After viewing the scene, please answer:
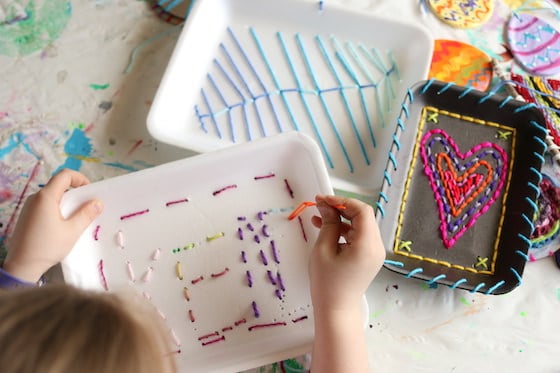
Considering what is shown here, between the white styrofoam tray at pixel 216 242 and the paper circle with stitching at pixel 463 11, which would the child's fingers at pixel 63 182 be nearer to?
the white styrofoam tray at pixel 216 242

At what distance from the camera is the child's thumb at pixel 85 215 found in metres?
0.64

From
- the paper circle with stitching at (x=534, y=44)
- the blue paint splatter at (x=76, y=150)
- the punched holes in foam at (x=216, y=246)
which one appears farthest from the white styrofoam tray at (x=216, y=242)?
the paper circle with stitching at (x=534, y=44)

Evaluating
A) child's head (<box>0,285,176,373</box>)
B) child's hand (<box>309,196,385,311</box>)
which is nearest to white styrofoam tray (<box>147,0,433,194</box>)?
child's hand (<box>309,196,385,311</box>)

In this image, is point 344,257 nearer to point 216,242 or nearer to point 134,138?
point 216,242

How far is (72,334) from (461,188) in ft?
1.61

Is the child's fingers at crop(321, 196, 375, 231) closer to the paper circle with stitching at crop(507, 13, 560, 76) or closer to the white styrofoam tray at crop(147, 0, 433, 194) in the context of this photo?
the white styrofoam tray at crop(147, 0, 433, 194)

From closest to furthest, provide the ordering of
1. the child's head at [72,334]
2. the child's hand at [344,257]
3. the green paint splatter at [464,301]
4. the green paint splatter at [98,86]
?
1. the child's head at [72,334]
2. the child's hand at [344,257]
3. the green paint splatter at [464,301]
4. the green paint splatter at [98,86]

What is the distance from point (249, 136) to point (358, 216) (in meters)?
0.24

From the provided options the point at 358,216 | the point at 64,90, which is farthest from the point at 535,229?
the point at 64,90

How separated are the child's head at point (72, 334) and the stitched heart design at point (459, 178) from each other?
405 mm

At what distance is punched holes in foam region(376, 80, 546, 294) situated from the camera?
67 centimetres

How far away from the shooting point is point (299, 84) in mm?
795

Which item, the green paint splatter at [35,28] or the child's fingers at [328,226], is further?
the green paint splatter at [35,28]

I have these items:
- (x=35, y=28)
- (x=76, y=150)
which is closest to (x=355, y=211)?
(x=76, y=150)
